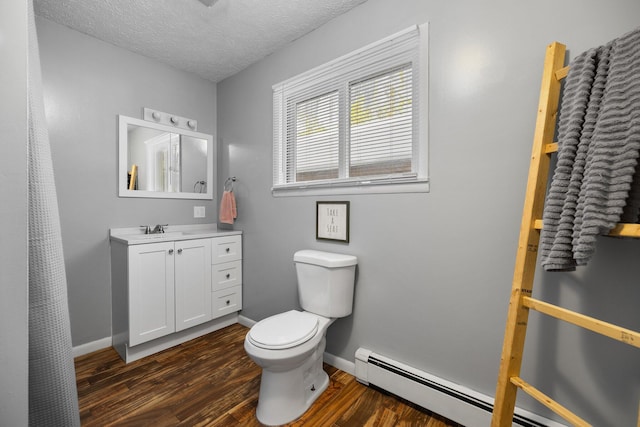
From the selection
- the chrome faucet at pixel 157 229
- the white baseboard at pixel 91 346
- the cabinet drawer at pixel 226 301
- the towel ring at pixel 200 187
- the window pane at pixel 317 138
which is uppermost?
the window pane at pixel 317 138

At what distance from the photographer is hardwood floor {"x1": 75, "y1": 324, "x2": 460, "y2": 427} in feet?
4.66

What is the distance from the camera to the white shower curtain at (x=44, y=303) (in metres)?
0.78

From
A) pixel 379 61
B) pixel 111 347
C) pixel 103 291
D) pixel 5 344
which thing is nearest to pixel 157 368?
pixel 111 347

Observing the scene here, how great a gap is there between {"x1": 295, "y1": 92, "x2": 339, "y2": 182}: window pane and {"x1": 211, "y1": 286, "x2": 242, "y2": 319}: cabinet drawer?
1.22 metres

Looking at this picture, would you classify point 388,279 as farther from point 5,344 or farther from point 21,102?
point 21,102

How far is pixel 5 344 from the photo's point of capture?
2.08ft

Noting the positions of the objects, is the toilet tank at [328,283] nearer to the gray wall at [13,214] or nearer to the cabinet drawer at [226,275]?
the cabinet drawer at [226,275]

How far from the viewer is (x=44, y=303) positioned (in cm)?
79

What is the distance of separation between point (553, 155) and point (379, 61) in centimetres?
106

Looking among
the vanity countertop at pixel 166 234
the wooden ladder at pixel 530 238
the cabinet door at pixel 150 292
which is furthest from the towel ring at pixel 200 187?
the wooden ladder at pixel 530 238

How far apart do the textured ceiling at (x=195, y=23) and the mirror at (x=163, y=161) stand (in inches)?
24.5

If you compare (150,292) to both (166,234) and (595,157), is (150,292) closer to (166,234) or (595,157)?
(166,234)

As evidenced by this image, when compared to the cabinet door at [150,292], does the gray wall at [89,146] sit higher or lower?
higher

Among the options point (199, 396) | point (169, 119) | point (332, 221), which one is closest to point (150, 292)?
point (199, 396)
